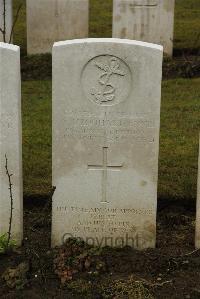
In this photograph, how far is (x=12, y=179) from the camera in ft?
17.4

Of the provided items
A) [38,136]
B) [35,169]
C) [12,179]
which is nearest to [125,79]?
[12,179]

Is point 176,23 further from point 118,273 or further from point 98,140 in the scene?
point 118,273

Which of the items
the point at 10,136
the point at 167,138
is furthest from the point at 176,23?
the point at 10,136

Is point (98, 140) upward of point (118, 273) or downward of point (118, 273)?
upward

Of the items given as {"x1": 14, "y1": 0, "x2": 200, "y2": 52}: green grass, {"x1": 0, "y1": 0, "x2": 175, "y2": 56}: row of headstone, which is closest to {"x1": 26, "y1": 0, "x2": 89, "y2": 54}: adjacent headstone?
{"x1": 0, "y1": 0, "x2": 175, "y2": 56}: row of headstone

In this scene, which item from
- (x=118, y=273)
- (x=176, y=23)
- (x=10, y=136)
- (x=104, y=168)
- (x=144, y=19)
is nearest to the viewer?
(x=118, y=273)

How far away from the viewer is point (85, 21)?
11.6m

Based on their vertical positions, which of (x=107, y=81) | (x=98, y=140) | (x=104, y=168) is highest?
(x=107, y=81)

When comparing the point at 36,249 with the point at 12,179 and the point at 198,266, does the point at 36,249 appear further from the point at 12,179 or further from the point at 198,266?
the point at 198,266

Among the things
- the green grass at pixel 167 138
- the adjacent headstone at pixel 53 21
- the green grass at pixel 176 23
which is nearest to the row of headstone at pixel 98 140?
the green grass at pixel 167 138

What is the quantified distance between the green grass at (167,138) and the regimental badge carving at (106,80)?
1521mm

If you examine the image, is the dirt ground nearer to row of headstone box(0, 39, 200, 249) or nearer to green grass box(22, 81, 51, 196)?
row of headstone box(0, 39, 200, 249)

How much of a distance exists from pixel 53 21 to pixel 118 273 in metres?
7.31

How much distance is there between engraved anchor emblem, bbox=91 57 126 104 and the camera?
507cm
